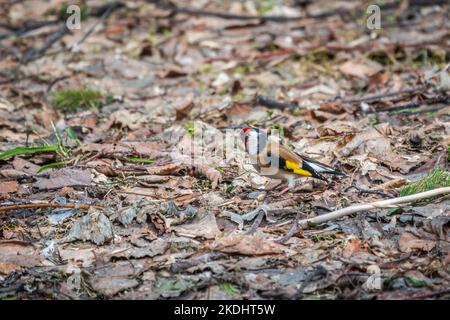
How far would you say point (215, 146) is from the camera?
6.45 metres

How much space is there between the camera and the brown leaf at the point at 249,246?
4617mm

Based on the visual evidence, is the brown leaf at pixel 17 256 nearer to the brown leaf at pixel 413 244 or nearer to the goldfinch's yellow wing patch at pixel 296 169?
the goldfinch's yellow wing patch at pixel 296 169

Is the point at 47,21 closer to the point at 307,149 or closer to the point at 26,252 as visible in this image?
the point at 307,149

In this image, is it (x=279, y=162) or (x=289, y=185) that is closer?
(x=279, y=162)

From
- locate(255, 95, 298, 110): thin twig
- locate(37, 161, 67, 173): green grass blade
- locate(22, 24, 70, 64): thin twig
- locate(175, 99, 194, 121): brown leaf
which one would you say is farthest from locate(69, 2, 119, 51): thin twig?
locate(37, 161, 67, 173): green grass blade

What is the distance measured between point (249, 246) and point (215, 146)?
196cm

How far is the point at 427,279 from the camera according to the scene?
4.33 m

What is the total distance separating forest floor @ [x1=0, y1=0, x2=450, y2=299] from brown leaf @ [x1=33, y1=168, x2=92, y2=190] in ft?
0.05

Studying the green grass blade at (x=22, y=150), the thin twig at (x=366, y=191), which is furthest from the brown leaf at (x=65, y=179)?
the thin twig at (x=366, y=191)

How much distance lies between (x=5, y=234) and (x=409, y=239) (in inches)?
109

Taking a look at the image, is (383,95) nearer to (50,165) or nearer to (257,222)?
(257,222)

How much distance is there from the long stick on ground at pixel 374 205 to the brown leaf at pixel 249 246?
0.34m

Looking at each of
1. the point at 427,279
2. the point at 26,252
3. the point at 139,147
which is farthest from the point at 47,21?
the point at 427,279

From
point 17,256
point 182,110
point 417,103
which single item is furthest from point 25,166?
point 417,103
